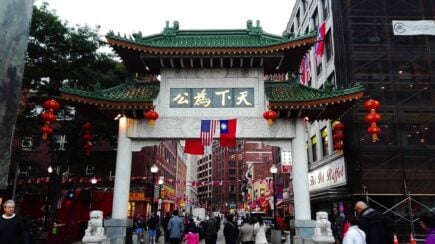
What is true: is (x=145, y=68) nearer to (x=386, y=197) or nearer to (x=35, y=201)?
(x=386, y=197)

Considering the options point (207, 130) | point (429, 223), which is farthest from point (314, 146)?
point (429, 223)

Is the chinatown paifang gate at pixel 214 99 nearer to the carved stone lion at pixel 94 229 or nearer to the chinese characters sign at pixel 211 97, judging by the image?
the chinese characters sign at pixel 211 97

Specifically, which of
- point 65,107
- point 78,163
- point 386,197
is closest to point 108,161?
point 78,163

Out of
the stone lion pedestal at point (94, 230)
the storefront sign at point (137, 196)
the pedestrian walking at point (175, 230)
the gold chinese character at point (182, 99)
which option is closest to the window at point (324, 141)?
the gold chinese character at point (182, 99)

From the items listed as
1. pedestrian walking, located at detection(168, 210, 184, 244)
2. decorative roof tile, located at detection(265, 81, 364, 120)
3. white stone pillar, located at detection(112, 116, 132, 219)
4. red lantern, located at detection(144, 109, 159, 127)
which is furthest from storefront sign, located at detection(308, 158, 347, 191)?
white stone pillar, located at detection(112, 116, 132, 219)

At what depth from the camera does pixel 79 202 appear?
129ft

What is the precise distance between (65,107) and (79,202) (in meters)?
16.7

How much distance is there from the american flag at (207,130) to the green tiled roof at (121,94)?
8.86 ft

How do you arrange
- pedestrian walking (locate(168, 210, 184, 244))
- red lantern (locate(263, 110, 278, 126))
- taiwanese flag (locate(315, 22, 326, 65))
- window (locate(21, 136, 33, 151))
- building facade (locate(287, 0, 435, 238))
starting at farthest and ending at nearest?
window (locate(21, 136, 33, 151)), taiwanese flag (locate(315, 22, 326, 65)), building facade (locate(287, 0, 435, 238)), red lantern (locate(263, 110, 278, 126)), pedestrian walking (locate(168, 210, 184, 244))

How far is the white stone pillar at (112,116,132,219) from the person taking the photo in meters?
16.6

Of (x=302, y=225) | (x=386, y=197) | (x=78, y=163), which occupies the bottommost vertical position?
(x=302, y=225)

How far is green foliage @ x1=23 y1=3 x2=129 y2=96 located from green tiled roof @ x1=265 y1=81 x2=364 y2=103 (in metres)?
10.1

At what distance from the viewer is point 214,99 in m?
17.9

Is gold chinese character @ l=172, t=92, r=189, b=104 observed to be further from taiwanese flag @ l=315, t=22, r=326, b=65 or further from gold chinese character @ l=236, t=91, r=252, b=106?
taiwanese flag @ l=315, t=22, r=326, b=65
